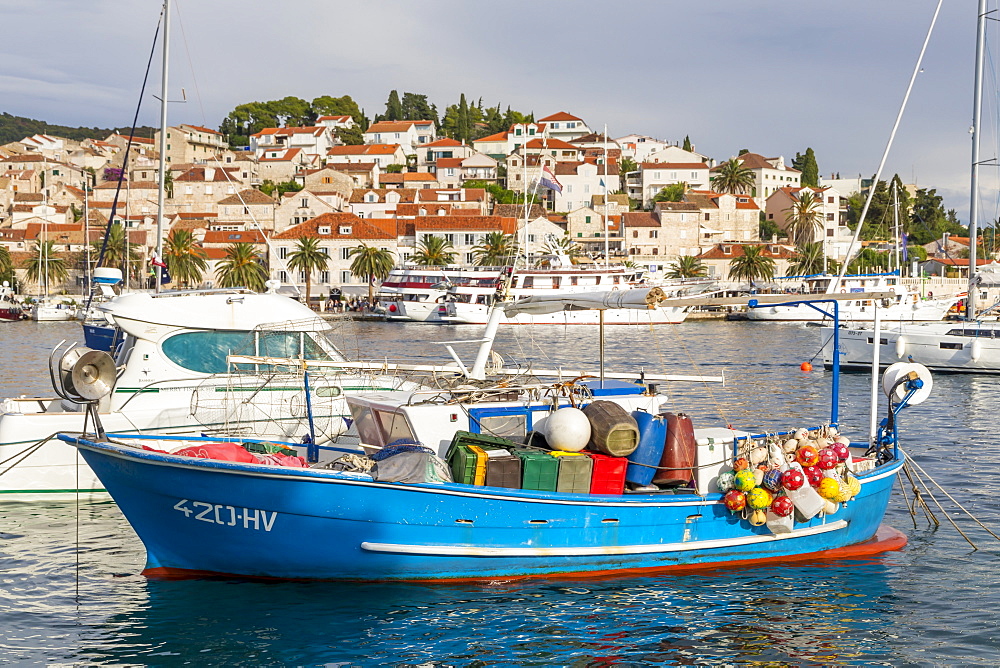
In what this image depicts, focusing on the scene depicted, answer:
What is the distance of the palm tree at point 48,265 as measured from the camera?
311 ft

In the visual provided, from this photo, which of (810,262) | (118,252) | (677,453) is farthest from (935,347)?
(118,252)

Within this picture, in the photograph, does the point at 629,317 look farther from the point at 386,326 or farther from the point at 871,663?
the point at 871,663

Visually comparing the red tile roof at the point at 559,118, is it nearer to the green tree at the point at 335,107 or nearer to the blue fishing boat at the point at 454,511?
the green tree at the point at 335,107

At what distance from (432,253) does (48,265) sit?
121 feet

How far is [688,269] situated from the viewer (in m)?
102

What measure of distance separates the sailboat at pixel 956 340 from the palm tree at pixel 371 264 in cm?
5788

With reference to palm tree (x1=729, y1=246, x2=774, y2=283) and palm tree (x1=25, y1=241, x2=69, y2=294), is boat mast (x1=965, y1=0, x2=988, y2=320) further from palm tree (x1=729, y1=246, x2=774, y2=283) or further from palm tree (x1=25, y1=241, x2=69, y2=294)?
palm tree (x1=25, y1=241, x2=69, y2=294)

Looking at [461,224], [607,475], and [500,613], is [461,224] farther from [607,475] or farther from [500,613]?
[500,613]

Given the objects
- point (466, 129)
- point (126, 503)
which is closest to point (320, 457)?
point (126, 503)

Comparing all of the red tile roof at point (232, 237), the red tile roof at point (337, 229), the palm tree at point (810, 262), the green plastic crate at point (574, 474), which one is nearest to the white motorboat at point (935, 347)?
the green plastic crate at point (574, 474)

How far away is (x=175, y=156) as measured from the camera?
521ft

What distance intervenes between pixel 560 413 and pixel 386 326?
61543 millimetres

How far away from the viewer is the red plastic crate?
1304 cm

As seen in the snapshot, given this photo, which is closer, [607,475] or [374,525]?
[374,525]
